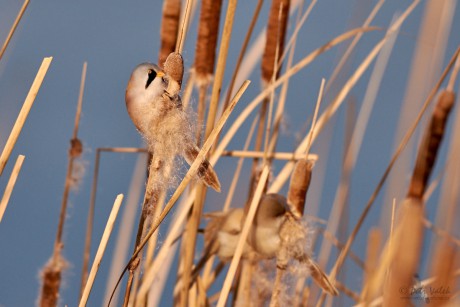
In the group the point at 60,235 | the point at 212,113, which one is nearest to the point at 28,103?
the point at 212,113

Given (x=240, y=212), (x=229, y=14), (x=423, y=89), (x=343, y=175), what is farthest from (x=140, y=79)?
(x=343, y=175)

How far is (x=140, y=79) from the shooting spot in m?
0.93

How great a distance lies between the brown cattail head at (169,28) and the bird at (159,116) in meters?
0.17

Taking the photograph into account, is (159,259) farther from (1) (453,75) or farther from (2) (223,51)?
(1) (453,75)

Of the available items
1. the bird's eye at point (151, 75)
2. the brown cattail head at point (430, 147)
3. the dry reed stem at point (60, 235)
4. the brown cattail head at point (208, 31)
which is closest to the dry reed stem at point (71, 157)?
the dry reed stem at point (60, 235)

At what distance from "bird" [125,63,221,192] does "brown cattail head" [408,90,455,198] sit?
0.42 meters

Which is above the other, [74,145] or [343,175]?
[343,175]

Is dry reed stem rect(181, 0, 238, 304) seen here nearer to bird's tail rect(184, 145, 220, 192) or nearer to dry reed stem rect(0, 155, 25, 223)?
bird's tail rect(184, 145, 220, 192)

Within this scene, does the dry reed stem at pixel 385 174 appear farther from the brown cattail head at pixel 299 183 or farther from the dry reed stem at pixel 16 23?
the dry reed stem at pixel 16 23

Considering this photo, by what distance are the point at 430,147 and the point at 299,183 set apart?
0.27 m

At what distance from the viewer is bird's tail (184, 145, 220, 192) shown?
0.93 m

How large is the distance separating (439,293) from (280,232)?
1.85 feet

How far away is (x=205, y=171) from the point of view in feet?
3.07

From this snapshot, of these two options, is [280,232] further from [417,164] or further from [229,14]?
[229,14]
